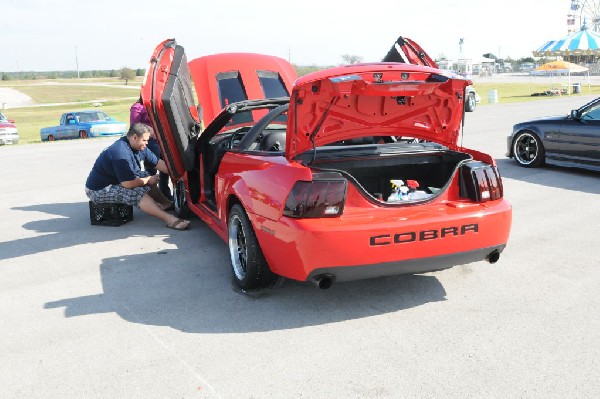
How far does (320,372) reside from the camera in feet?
10.1

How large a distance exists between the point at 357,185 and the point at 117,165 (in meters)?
3.45

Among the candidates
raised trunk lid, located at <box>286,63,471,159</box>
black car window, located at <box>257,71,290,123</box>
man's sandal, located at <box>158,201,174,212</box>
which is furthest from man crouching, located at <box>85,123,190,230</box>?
raised trunk lid, located at <box>286,63,471,159</box>

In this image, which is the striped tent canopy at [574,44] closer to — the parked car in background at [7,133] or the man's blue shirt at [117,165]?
the parked car in background at [7,133]

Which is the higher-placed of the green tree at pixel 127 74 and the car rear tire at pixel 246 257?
the green tree at pixel 127 74

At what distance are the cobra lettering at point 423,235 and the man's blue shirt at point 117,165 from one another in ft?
11.9

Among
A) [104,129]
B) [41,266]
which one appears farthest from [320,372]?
[104,129]

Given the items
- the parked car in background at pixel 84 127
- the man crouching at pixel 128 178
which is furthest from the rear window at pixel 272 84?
the parked car in background at pixel 84 127

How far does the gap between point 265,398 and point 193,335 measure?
90 cm

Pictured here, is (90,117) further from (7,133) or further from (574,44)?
(574,44)

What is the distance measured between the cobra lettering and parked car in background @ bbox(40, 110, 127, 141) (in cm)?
1899

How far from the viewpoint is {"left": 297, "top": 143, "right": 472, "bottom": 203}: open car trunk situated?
13.6 ft

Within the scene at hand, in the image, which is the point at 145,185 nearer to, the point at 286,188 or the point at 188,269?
the point at 188,269

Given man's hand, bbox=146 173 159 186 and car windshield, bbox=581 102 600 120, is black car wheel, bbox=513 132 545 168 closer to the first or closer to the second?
car windshield, bbox=581 102 600 120

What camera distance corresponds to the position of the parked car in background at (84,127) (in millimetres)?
21062
